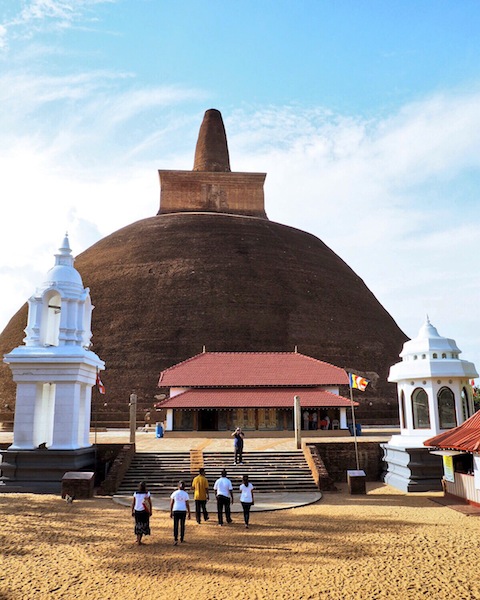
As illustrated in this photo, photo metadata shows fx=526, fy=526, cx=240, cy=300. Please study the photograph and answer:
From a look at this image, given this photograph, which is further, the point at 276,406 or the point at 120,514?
the point at 276,406

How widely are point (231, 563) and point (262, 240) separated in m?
41.3

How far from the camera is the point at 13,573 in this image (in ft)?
27.6

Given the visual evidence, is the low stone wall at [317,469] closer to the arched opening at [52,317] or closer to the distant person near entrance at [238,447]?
the distant person near entrance at [238,447]

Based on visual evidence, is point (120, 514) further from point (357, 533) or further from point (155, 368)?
point (155, 368)

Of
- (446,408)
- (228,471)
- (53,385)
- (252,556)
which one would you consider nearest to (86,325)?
(53,385)

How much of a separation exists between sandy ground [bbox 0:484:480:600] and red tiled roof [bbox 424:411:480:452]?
1.62 meters

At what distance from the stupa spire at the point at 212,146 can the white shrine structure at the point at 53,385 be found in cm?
4006

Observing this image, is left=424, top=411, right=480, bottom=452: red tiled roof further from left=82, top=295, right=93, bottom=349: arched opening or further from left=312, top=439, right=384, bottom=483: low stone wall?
left=82, top=295, right=93, bottom=349: arched opening

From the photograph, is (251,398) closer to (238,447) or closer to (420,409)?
(238,447)

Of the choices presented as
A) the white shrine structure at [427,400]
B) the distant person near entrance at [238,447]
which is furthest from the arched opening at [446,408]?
the distant person near entrance at [238,447]

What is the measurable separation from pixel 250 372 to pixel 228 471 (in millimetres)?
13286

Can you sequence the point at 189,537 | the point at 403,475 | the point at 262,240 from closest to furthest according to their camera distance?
the point at 189,537 < the point at 403,475 < the point at 262,240

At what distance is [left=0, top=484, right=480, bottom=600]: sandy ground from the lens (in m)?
7.60

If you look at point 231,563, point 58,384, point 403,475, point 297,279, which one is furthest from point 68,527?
point 297,279
